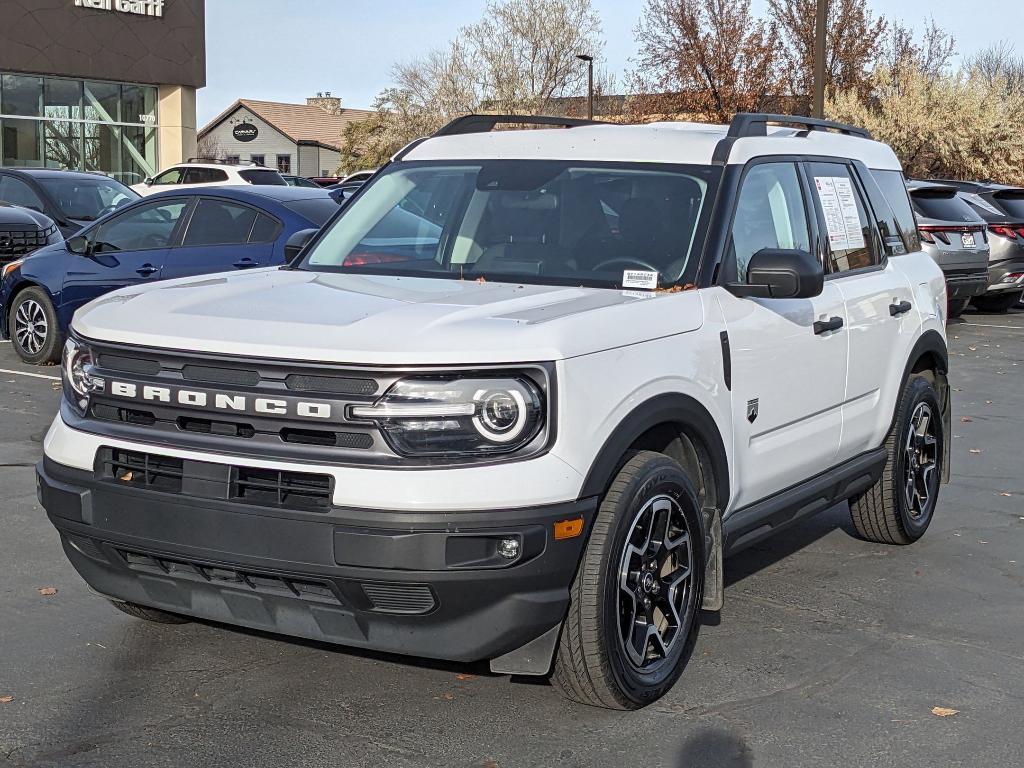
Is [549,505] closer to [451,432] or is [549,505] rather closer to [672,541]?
[451,432]

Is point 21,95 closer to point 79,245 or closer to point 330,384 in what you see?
point 79,245

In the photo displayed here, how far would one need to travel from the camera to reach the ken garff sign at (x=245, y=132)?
266 feet

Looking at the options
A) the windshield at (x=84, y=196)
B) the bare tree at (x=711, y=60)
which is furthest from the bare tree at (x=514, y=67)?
the windshield at (x=84, y=196)

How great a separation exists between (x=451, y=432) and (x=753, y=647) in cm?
181

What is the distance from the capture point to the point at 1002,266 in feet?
61.7

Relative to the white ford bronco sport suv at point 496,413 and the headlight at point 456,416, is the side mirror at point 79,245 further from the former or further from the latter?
the headlight at point 456,416

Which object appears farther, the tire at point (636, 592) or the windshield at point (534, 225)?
the windshield at point (534, 225)

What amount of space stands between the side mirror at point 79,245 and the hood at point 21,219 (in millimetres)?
3153

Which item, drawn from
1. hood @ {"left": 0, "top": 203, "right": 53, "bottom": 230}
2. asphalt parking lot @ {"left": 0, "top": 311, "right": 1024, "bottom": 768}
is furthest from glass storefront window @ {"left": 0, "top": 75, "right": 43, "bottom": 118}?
asphalt parking lot @ {"left": 0, "top": 311, "right": 1024, "bottom": 768}

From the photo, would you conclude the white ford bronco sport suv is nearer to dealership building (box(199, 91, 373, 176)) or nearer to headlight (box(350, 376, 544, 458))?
headlight (box(350, 376, 544, 458))

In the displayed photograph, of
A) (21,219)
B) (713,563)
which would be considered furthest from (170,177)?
(713,563)

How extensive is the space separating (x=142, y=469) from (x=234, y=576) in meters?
0.43

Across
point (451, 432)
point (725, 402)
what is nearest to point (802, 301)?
point (725, 402)

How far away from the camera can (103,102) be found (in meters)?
37.7
